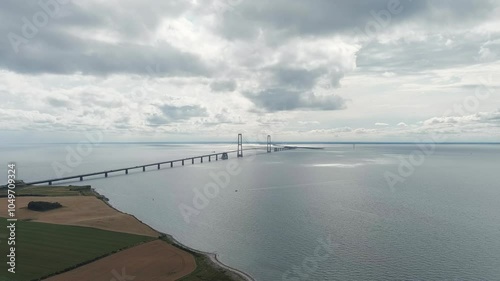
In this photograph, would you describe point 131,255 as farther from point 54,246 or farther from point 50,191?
point 50,191

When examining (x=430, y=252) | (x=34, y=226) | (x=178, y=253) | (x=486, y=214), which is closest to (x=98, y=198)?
(x=34, y=226)

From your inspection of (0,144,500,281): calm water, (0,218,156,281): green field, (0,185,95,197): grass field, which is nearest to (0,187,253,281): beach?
(0,218,156,281): green field

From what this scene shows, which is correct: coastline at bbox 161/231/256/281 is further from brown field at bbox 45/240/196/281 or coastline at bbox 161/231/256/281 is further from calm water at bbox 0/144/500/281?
brown field at bbox 45/240/196/281

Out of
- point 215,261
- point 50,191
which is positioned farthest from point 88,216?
point 50,191

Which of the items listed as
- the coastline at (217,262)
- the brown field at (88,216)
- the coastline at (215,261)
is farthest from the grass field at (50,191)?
the coastline at (217,262)

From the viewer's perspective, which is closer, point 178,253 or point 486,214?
point 178,253

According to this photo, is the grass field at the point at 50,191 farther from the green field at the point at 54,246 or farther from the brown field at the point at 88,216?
the green field at the point at 54,246

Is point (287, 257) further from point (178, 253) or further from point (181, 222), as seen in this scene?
point (181, 222)
